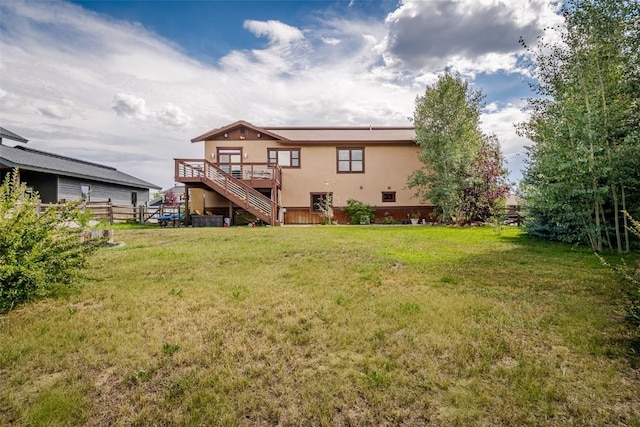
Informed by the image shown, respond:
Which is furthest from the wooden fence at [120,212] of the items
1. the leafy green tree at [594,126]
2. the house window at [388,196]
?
the leafy green tree at [594,126]

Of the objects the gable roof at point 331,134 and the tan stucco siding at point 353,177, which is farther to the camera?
the tan stucco siding at point 353,177

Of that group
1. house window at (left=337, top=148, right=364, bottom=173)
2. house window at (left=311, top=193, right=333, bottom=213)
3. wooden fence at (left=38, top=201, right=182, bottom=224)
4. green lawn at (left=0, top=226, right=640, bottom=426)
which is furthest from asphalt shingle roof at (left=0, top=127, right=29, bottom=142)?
green lawn at (left=0, top=226, right=640, bottom=426)

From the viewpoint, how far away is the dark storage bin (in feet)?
58.7

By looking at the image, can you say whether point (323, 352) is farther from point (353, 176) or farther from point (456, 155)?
point (353, 176)

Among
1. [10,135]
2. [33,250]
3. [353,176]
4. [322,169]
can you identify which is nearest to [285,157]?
[322,169]

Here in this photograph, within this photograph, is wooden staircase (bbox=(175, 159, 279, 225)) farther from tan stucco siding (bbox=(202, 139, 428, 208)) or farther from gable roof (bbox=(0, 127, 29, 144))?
gable roof (bbox=(0, 127, 29, 144))

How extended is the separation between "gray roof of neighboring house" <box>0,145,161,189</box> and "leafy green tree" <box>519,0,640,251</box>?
83.4ft

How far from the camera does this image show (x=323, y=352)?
332 cm

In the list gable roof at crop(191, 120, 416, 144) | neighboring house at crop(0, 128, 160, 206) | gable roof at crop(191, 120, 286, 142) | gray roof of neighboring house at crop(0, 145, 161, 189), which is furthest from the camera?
gable roof at crop(191, 120, 416, 144)

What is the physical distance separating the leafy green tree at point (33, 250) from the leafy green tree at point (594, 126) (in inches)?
465

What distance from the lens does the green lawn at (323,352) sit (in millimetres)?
2510

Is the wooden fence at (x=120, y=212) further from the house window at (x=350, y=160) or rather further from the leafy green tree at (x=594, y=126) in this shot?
the leafy green tree at (x=594, y=126)

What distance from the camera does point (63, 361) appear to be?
10.4ft

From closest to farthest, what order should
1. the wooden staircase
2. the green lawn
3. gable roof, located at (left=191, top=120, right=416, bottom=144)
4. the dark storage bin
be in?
1. the green lawn
2. the wooden staircase
3. the dark storage bin
4. gable roof, located at (left=191, top=120, right=416, bottom=144)
